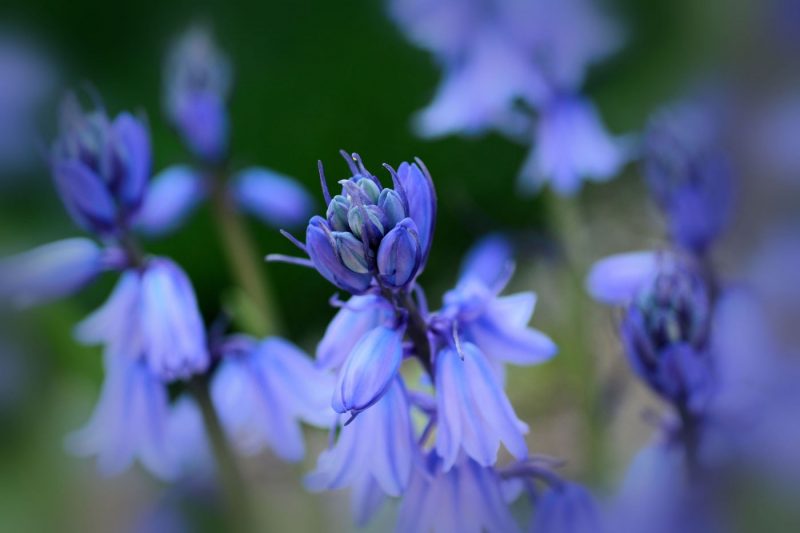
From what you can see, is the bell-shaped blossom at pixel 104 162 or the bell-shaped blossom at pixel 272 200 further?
the bell-shaped blossom at pixel 272 200

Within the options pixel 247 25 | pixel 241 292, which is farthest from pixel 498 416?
pixel 247 25

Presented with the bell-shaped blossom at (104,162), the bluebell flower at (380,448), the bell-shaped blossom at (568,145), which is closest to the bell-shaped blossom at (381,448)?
the bluebell flower at (380,448)

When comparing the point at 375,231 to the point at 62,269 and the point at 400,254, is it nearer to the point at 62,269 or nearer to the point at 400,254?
the point at 400,254

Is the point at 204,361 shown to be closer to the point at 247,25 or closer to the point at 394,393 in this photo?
the point at 394,393

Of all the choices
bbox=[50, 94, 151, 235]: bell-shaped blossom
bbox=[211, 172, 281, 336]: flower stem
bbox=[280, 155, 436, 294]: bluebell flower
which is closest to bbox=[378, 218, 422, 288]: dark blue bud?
bbox=[280, 155, 436, 294]: bluebell flower

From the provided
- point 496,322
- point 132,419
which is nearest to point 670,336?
point 496,322

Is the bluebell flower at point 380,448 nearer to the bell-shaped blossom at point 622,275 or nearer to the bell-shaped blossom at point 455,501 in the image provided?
the bell-shaped blossom at point 455,501
